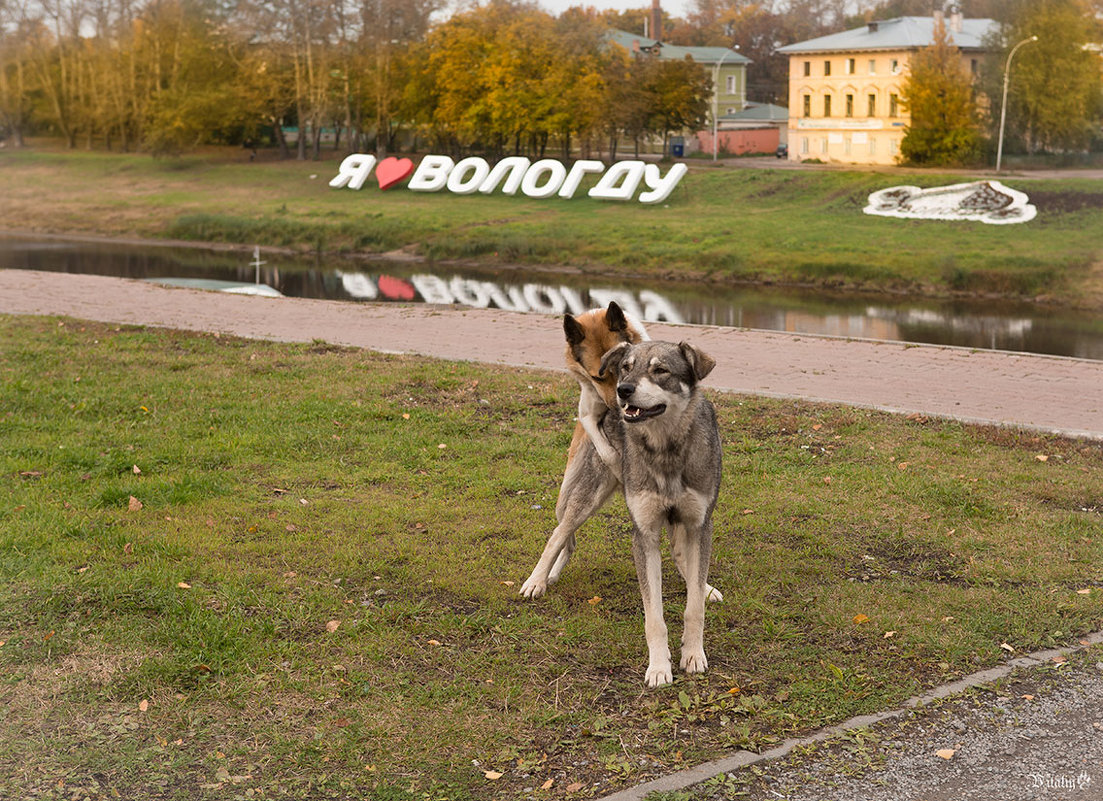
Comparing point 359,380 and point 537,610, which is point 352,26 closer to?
point 359,380

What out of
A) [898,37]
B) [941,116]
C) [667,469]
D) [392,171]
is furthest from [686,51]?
[667,469]

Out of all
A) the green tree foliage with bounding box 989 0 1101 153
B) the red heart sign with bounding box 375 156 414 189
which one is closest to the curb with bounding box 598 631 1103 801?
the red heart sign with bounding box 375 156 414 189

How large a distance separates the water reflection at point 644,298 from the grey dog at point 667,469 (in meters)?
14.0

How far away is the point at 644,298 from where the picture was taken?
84.4ft

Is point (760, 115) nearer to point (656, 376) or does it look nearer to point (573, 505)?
point (573, 505)

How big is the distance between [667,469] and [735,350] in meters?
9.63

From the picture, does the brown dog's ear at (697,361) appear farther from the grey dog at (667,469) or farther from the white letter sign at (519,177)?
the white letter sign at (519,177)

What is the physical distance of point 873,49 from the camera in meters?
58.9

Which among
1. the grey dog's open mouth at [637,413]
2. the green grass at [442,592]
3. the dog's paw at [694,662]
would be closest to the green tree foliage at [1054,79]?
the green grass at [442,592]

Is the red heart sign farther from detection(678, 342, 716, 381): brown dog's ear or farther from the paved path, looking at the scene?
detection(678, 342, 716, 381): brown dog's ear

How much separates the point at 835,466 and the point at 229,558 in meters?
4.63

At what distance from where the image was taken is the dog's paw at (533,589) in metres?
6.68

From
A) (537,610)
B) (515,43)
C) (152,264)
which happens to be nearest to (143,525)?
(537,610)

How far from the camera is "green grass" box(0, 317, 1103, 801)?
5.04 m
